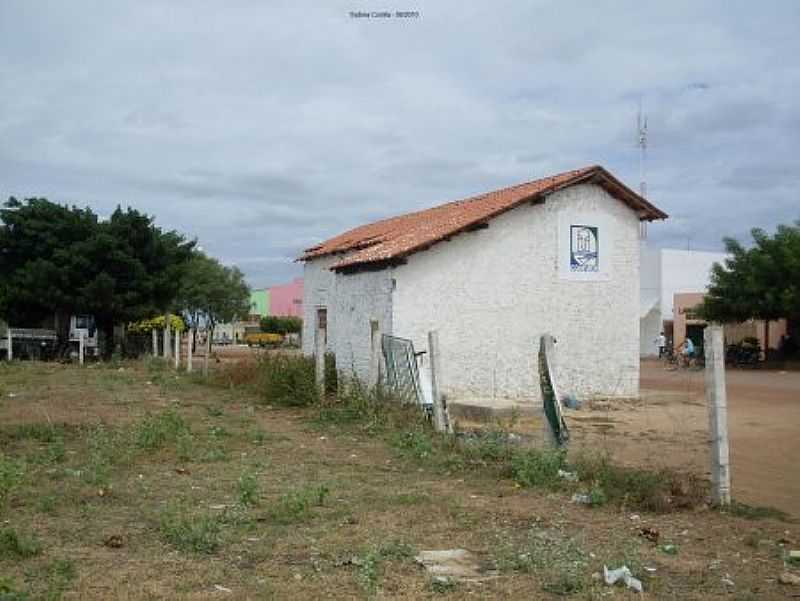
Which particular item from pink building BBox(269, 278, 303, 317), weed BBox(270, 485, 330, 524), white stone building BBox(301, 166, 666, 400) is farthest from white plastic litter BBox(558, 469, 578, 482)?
pink building BBox(269, 278, 303, 317)

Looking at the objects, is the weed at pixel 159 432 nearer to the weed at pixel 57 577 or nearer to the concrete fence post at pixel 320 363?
the concrete fence post at pixel 320 363

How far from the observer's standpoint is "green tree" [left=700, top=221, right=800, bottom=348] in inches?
1293

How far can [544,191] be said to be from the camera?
1848cm

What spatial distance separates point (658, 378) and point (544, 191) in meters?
13.1

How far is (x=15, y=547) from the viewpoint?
5.94 meters

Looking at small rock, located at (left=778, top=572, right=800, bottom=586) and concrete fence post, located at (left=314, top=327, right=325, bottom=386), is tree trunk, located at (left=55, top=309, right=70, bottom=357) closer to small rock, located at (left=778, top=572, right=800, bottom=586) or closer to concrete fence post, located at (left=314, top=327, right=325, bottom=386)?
concrete fence post, located at (left=314, top=327, right=325, bottom=386)

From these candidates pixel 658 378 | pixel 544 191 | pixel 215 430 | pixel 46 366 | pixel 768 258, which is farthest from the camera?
pixel 768 258

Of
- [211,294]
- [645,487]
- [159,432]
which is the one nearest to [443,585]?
[645,487]

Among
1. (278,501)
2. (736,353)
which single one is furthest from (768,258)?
(278,501)

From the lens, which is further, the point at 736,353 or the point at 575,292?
the point at 736,353

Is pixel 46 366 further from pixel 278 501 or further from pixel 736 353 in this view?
pixel 736 353

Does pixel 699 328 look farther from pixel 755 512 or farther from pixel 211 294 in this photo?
pixel 755 512

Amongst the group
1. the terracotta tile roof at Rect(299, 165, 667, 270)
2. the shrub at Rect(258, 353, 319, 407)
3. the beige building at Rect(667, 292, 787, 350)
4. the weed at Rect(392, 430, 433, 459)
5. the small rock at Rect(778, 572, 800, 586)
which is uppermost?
the terracotta tile roof at Rect(299, 165, 667, 270)

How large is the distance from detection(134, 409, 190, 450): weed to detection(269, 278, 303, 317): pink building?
64665 mm
